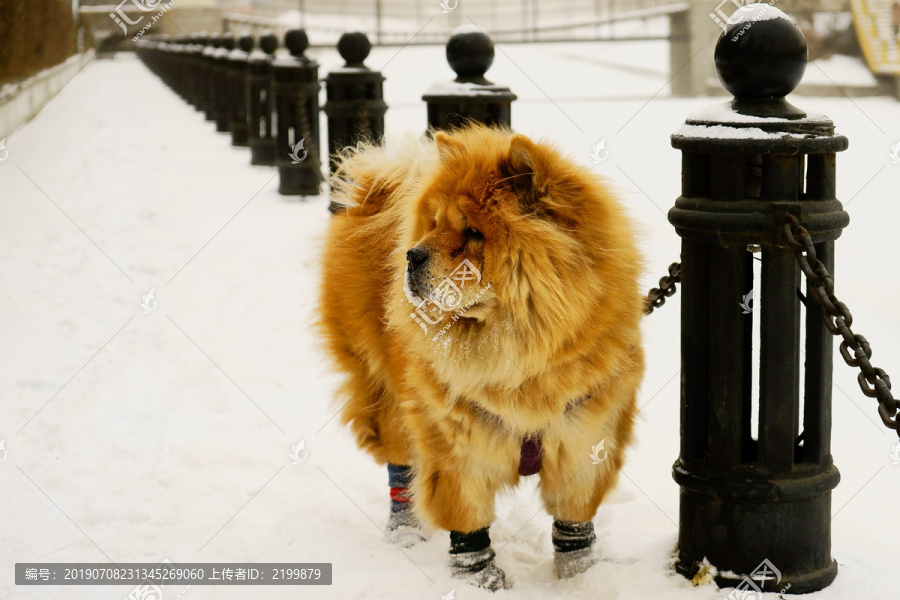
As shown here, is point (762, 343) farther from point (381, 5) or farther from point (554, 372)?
point (381, 5)

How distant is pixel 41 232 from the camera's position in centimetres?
782

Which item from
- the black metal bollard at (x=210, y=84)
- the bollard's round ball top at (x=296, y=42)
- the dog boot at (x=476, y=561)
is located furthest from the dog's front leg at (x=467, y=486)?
the black metal bollard at (x=210, y=84)

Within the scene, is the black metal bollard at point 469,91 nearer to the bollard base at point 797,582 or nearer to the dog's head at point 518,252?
the dog's head at point 518,252

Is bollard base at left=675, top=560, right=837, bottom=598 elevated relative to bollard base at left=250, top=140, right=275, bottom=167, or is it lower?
lower

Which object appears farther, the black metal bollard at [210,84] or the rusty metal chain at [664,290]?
the black metal bollard at [210,84]

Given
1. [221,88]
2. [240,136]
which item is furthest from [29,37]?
[240,136]

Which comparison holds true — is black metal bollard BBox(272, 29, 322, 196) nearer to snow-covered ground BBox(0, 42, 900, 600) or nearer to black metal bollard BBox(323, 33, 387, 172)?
snow-covered ground BBox(0, 42, 900, 600)

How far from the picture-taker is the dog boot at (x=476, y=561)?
9.64 ft

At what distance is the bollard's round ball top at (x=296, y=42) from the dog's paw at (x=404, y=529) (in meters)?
6.32

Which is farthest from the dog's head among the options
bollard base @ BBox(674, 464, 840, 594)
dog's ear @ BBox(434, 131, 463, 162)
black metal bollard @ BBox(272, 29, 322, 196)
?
black metal bollard @ BBox(272, 29, 322, 196)

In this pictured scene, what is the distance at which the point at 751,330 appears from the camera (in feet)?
8.57

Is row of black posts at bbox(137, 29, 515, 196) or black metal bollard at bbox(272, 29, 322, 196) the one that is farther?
black metal bollard at bbox(272, 29, 322, 196)

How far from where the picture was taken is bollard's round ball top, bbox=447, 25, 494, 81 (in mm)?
4770

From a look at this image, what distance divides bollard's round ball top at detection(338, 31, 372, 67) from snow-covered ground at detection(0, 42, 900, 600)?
1344mm
